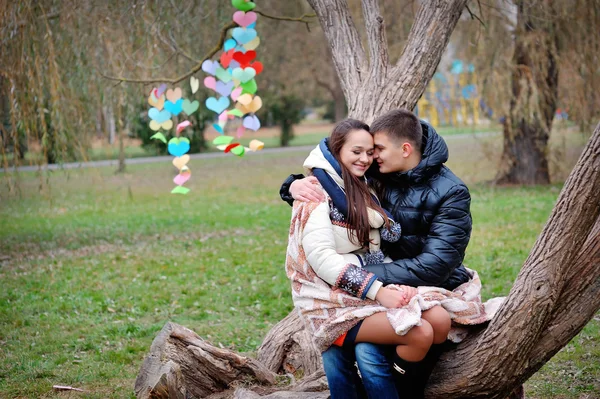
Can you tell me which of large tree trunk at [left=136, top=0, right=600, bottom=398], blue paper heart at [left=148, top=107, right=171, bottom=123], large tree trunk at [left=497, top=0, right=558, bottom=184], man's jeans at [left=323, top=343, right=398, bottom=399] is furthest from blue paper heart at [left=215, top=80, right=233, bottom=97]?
large tree trunk at [left=497, top=0, right=558, bottom=184]

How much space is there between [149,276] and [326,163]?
4.71 meters

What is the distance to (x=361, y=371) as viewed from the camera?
10.3 feet

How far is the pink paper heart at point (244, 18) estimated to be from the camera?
18.5 feet

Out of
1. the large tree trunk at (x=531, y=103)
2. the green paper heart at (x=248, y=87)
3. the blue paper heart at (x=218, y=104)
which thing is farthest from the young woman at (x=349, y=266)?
the large tree trunk at (x=531, y=103)

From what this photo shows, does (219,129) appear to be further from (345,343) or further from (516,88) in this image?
(516,88)

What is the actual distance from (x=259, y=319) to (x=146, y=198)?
909 cm

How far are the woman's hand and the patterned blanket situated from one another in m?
0.02

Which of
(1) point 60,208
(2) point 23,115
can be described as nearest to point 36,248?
(2) point 23,115

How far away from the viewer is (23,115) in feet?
22.7

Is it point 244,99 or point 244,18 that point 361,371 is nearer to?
point 244,99

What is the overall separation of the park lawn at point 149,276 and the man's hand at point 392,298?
5.62 ft

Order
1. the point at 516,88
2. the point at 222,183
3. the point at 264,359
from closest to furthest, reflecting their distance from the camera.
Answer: the point at 264,359, the point at 516,88, the point at 222,183

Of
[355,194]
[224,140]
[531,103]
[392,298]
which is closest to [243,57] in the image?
[224,140]

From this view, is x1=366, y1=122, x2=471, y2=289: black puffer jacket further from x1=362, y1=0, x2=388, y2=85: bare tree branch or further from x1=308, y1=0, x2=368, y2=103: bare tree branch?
x1=308, y1=0, x2=368, y2=103: bare tree branch
